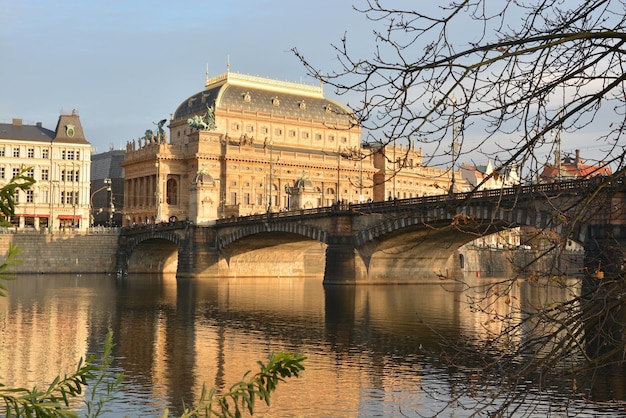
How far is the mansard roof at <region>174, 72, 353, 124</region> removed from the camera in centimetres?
15775

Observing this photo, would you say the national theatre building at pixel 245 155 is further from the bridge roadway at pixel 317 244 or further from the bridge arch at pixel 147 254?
the bridge roadway at pixel 317 244

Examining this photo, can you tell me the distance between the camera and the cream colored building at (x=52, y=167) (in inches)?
5103

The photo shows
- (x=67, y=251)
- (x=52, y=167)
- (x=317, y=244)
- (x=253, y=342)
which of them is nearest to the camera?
(x=253, y=342)

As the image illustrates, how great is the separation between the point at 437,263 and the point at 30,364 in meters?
61.0

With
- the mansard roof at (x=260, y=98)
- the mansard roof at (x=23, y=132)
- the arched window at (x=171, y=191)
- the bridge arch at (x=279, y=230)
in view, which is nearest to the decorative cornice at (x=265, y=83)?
the mansard roof at (x=260, y=98)

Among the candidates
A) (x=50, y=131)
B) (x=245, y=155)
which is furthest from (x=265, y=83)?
(x=50, y=131)

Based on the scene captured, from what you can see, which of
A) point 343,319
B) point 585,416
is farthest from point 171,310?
point 585,416

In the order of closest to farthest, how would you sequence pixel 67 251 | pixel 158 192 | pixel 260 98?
pixel 67 251 → pixel 158 192 → pixel 260 98

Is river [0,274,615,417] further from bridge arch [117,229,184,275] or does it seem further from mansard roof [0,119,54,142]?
mansard roof [0,119,54,142]

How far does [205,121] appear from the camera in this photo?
501 feet

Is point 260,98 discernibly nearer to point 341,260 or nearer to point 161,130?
point 161,130

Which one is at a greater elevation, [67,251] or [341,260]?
[67,251]

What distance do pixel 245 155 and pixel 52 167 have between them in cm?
2981

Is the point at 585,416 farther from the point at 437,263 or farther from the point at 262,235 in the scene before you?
the point at 262,235
